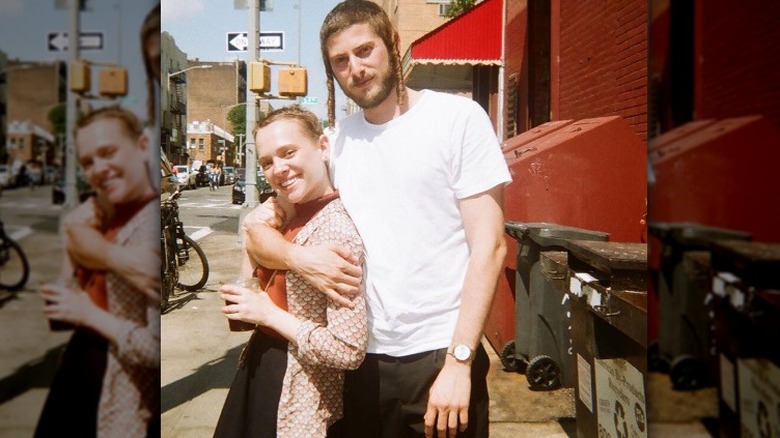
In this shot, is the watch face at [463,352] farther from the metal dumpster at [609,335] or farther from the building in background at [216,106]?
the metal dumpster at [609,335]

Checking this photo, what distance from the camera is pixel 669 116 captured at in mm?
951

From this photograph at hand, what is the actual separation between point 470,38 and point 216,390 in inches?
162

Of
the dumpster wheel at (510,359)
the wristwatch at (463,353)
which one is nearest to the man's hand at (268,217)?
the wristwatch at (463,353)

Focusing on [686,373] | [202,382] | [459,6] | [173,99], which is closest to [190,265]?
[202,382]

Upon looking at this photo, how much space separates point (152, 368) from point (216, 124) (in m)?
0.92

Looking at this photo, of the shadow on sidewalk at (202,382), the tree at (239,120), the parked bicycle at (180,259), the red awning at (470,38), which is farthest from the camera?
the parked bicycle at (180,259)

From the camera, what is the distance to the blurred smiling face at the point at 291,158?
5.15 feet

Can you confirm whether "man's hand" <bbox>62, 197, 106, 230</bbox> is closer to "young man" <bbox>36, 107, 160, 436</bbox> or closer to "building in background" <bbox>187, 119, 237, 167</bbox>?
A: "young man" <bbox>36, 107, 160, 436</bbox>

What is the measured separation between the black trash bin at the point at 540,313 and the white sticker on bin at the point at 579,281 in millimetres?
917

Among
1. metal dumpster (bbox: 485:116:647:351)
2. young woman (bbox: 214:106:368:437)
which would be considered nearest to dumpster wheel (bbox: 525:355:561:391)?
metal dumpster (bbox: 485:116:647:351)

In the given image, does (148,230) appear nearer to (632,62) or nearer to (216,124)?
(216,124)

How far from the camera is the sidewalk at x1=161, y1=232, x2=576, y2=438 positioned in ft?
12.1

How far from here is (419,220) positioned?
1620mm

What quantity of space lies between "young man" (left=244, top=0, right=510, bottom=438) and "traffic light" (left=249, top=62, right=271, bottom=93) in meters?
0.17
